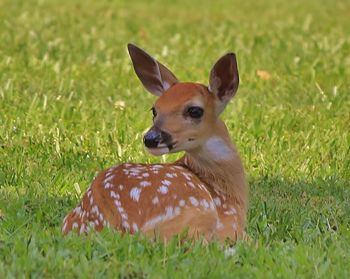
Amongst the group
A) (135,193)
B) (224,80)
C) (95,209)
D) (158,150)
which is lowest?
(95,209)

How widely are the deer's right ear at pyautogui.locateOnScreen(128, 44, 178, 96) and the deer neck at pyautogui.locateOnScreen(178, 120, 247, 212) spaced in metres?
0.47

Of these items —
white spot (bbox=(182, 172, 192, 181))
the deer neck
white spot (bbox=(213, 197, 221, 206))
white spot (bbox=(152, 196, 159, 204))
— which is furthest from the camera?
the deer neck

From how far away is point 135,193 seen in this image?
18.3 ft

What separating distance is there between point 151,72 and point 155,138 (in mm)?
917

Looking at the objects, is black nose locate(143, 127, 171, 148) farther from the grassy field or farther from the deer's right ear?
the deer's right ear

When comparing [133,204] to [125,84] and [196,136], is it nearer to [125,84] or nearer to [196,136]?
[196,136]

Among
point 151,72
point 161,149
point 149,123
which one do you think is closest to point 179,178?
point 161,149

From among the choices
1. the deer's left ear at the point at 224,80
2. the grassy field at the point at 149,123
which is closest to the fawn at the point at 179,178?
the deer's left ear at the point at 224,80

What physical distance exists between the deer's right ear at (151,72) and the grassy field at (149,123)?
85 centimetres

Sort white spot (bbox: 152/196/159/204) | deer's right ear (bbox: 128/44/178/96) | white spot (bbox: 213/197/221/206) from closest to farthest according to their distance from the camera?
white spot (bbox: 152/196/159/204) → white spot (bbox: 213/197/221/206) → deer's right ear (bbox: 128/44/178/96)

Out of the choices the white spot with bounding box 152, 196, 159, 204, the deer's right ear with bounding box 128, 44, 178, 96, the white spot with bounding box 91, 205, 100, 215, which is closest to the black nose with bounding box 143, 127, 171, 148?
the white spot with bounding box 152, 196, 159, 204

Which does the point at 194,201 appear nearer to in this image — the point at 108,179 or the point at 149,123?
the point at 108,179

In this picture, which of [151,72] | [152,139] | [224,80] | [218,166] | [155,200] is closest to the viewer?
[155,200]

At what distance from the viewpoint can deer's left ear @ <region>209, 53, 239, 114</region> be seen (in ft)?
20.9
